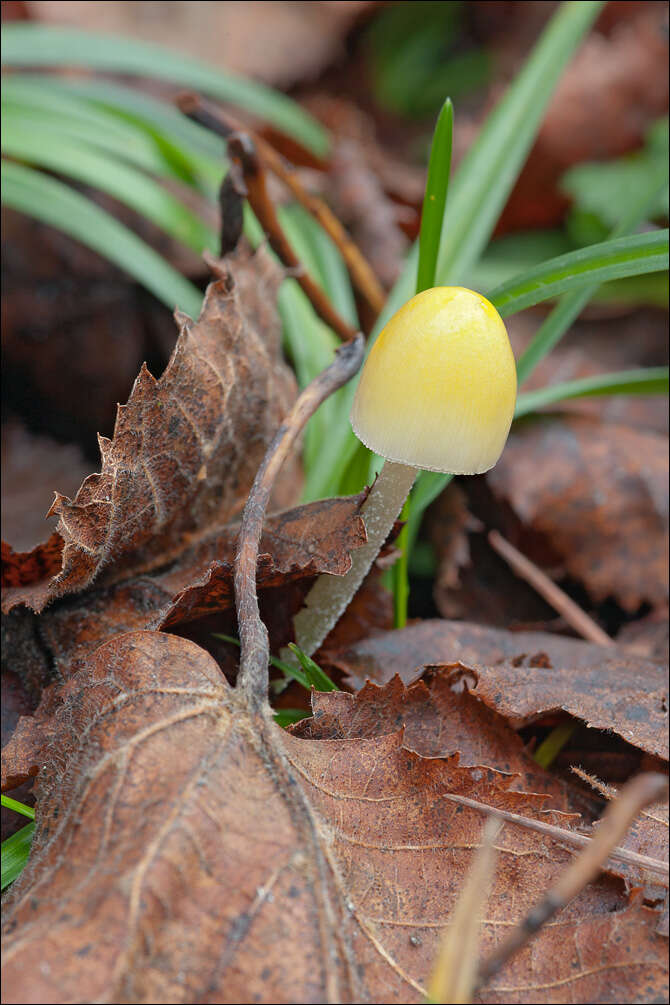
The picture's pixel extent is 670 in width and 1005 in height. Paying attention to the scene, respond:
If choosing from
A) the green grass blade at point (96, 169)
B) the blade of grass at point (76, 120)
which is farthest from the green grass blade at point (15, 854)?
the blade of grass at point (76, 120)

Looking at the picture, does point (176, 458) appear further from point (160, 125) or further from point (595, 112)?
point (595, 112)

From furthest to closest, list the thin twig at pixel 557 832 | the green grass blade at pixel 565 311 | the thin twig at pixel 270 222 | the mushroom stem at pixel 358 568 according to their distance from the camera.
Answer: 1. the thin twig at pixel 270 222
2. the green grass blade at pixel 565 311
3. the mushroom stem at pixel 358 568
4. the thin twig at pixel 557 832

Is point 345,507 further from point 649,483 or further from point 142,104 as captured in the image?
point 142,104

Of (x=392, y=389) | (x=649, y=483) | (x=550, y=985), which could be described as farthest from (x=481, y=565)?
(x=550, y=985)

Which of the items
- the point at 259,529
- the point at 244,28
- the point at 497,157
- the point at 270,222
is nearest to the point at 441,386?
the point at 259,529

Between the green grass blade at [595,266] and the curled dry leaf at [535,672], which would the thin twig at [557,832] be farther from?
the green grass blade at [595,266]

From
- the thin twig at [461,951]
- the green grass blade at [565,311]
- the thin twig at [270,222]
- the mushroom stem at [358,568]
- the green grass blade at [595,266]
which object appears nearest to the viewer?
the thin twig at [461,951]

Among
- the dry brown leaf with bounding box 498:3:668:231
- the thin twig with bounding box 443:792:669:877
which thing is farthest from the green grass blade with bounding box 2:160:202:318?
the dry brown leaf with bounding box 498:3:668:231

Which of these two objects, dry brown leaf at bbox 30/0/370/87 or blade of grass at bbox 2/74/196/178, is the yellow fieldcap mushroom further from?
dry brown leaf at bbox 30/0/370/87
